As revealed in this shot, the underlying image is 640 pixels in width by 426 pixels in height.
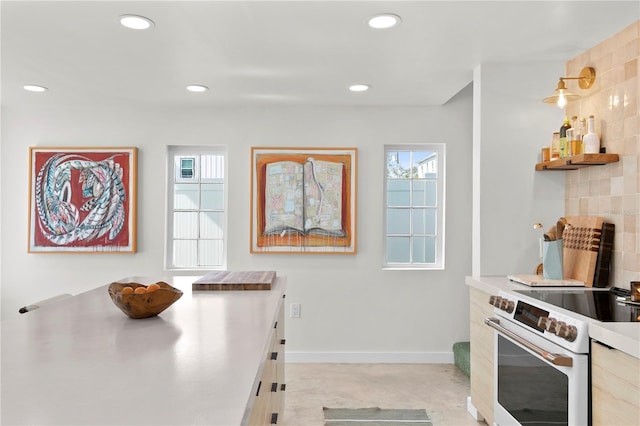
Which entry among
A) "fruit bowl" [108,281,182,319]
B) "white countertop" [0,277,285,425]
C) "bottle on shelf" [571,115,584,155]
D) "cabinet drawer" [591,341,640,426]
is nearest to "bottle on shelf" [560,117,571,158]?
"bottle on shelf" [571,115,584,155]

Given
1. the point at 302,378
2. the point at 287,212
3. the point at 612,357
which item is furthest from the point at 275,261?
the point at 612,357

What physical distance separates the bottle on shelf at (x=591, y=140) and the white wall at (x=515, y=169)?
325mm

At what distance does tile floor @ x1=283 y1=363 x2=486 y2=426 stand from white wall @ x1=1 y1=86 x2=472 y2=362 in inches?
7.8

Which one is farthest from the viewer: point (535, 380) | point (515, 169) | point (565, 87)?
point (515, 169)

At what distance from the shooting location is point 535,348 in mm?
1843

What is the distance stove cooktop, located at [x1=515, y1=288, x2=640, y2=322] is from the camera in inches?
66.5

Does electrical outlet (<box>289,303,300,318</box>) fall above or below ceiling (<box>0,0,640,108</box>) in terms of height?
below

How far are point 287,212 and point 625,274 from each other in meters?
2.50

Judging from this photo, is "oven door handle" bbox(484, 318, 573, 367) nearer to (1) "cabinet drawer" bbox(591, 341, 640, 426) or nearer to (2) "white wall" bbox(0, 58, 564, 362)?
(1) "cabinet drawer" bbox(591, 341, 640, 426)

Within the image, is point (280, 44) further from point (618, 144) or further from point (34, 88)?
point (34, 88)

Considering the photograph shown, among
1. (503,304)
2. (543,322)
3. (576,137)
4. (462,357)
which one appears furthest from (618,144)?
(462,357)

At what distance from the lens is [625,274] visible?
2.28 metres

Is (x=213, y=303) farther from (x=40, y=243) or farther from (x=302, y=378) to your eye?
(x=40, y=243)

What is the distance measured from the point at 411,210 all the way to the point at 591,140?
5.89ft
